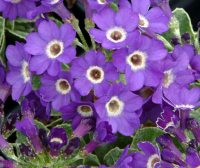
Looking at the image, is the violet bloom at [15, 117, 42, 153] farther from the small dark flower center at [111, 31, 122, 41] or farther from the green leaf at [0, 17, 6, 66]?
the green leaf at [0, 17, 6, 66]

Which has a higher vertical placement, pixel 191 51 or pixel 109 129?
pixel 191 51

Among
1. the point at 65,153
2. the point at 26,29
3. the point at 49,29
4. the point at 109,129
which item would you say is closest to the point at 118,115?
the point at 109,129

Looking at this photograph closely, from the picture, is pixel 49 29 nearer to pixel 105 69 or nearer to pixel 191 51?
pixel 105 69

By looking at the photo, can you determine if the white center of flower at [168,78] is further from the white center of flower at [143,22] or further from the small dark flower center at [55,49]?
the small dark flower center at [55,49]

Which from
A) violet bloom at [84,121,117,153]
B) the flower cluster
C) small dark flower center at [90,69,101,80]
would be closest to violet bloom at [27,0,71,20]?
the flower cluster

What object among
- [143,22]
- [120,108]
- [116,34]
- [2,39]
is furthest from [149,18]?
[2,39]
